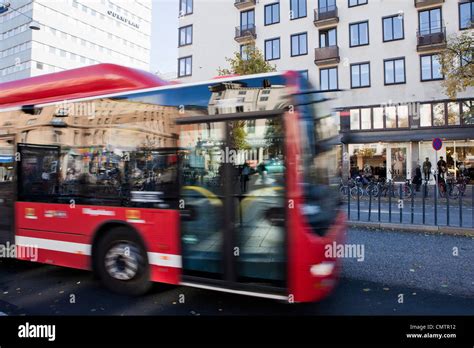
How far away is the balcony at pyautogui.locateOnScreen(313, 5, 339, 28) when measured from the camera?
27.9m

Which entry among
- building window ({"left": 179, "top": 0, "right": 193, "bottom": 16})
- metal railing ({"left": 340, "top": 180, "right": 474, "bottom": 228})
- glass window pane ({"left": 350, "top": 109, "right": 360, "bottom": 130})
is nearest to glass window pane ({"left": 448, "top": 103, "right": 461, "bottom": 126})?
glass window pane ({"left": 350, "top": 109, "right": 360, "bottom": 130})

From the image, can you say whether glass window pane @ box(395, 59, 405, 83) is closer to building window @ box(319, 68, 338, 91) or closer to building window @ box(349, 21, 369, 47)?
building window @ box(349, 21, 369, 47)

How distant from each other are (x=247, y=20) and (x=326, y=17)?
26.2ft

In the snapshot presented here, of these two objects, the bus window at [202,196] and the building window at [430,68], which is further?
the building window at [430,68]

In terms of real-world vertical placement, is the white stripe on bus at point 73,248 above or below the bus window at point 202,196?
below

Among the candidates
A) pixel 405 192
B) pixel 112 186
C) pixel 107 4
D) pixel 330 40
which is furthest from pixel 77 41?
pixel 112 186

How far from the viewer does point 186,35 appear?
1423 inches

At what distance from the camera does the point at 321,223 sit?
4.10m

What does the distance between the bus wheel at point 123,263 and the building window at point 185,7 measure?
117 ft

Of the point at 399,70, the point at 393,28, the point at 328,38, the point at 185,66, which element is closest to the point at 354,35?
the point at 328,38

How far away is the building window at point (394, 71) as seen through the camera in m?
26.2

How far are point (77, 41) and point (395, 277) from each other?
216ft

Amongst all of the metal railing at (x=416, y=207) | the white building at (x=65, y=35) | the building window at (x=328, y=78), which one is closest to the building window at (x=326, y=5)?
the building window at (x=328, y=78)

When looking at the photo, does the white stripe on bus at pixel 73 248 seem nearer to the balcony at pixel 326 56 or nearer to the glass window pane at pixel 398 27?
the balcony at pixel 326 56
